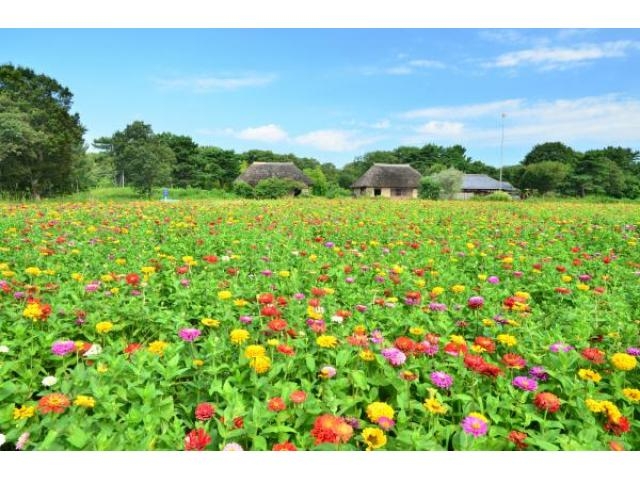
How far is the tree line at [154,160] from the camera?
21.7 m

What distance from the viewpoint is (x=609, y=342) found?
227 cm

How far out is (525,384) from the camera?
170cm

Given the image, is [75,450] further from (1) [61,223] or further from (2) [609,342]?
(1) [61,223]

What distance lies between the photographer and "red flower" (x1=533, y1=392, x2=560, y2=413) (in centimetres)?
158

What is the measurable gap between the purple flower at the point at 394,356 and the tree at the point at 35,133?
22276 millimetres

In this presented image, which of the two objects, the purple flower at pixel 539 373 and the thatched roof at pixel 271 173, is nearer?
the purple flower at pixel 539 373

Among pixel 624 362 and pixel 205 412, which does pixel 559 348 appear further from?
pixel 205 412

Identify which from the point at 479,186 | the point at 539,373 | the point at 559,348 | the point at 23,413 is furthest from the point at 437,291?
the point at 479,186

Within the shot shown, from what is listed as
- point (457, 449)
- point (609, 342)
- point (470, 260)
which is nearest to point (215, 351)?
point (457, 449)

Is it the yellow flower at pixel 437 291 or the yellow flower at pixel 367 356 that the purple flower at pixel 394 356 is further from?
the yellow flower at pixel 437 291

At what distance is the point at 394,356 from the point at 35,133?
23.2 meters

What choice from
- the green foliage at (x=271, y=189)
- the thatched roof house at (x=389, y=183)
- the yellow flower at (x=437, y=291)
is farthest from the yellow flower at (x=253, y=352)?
the thatched roof house at (x=389, y=183)

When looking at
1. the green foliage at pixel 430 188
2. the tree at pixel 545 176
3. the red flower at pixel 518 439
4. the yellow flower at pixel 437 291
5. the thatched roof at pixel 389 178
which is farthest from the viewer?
the tree at pixel 545 176

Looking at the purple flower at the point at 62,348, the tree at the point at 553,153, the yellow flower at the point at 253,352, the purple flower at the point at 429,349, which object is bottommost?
the purple flower at the point at 429,349
